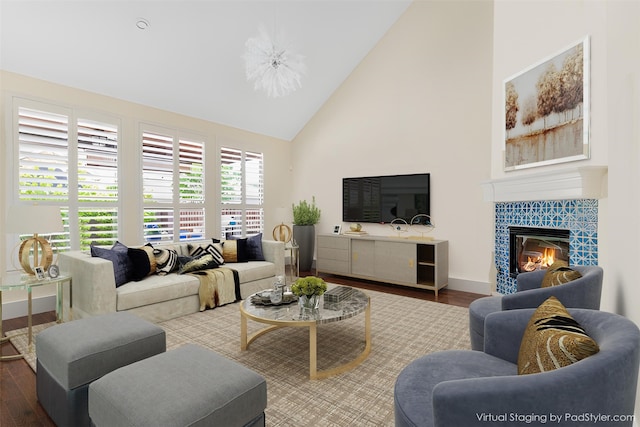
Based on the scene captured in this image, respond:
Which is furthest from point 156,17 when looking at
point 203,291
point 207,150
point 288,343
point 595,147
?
point 595,147

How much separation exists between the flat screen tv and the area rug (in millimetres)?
1573

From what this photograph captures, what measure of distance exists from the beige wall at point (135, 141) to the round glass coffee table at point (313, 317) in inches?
108

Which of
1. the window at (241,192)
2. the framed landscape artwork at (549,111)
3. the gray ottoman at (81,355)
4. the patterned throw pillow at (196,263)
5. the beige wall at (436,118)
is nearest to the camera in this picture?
the gray ottoman at (81,355)

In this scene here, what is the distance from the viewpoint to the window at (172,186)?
453cm

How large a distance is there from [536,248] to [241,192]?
456cm

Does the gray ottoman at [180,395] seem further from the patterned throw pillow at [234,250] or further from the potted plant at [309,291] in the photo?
the patterned throw pillow at [234,250]

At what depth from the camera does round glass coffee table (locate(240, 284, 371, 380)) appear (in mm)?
2244

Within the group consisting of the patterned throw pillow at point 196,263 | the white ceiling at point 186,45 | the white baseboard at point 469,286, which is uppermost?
the white ceiling at point 186,45

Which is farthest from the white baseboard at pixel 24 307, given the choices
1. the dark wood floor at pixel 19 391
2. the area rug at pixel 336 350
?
the area rug at pixel 336 350

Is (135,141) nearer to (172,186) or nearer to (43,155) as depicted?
(172,186)

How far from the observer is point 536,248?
138 inches

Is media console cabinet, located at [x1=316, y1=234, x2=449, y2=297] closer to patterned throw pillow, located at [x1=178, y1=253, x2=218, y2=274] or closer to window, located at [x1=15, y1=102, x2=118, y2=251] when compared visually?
patterned throw pillow, located at [x1=178, y1=253, x2=218, y2=274]

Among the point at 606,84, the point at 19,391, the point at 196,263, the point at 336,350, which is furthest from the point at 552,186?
the point at 19,391

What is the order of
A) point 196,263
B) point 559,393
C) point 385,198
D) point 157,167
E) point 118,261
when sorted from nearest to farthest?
point 559,393 < point 118,261 < point 196,263 < point 157,167 < point 385,198
